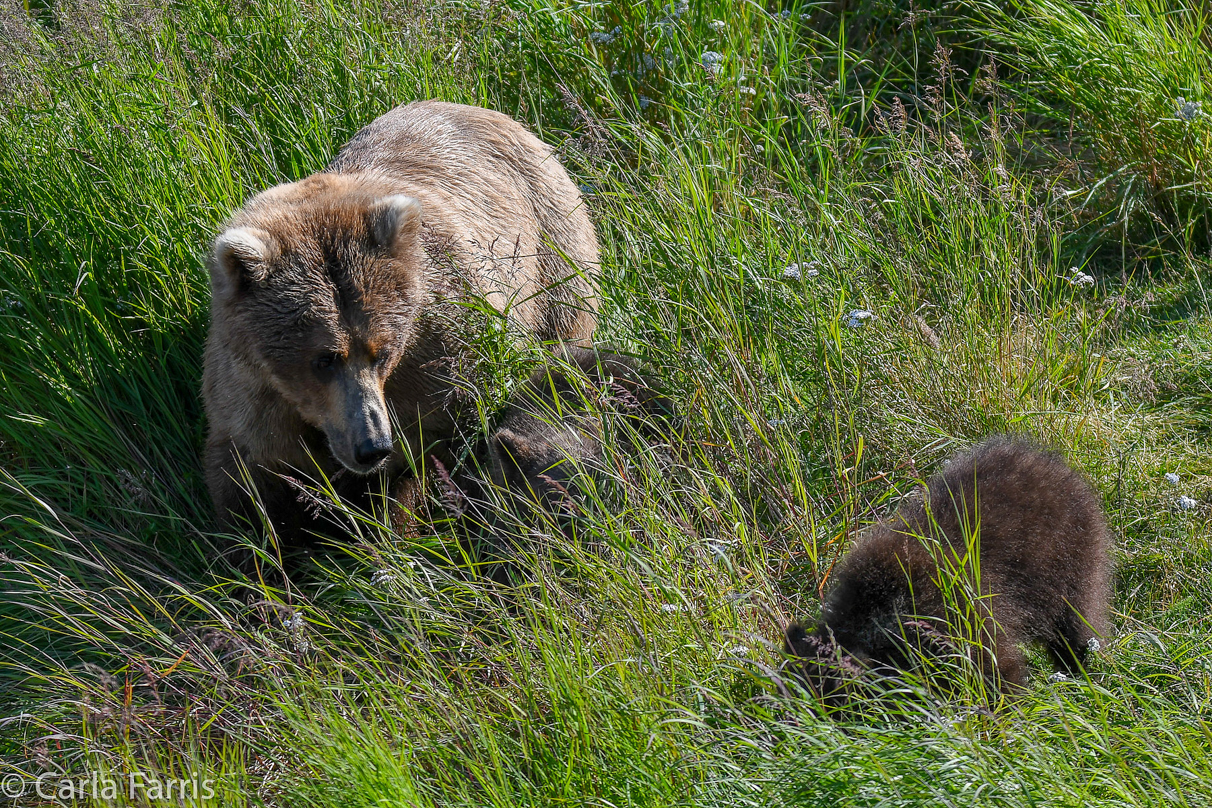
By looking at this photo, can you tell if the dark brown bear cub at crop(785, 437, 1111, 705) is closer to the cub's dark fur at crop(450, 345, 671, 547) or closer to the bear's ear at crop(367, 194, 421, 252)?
the cub's dark fur at crop(450, 345, 671, 547)

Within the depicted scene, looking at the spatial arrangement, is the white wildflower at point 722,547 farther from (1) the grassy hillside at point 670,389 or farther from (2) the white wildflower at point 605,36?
(2) the white wildflower at point 605,36

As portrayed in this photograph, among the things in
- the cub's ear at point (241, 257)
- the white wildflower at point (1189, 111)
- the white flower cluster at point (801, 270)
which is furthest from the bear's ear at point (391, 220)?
the white wildflower at point (1189, 111)

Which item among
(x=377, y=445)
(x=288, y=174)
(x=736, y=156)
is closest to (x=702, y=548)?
(x=377, y=445)

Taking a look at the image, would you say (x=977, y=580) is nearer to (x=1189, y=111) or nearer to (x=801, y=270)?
(x=801, y=270)

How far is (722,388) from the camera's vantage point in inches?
157

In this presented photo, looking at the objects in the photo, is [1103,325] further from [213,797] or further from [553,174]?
[213,797]

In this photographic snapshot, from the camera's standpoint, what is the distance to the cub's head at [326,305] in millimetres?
4078

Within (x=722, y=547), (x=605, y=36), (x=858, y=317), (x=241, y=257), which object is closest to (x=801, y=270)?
(x=858, y=317)

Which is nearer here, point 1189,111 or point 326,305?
point 326,305

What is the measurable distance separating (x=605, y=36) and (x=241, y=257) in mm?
2736

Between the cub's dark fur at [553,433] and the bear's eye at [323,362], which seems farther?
the bear's eye at [323,362]

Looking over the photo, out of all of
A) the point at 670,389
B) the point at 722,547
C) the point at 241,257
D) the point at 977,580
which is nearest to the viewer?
the point at 977,580

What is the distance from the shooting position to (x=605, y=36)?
A: 589 centimetres

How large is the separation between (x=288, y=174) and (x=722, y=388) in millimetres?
2855
